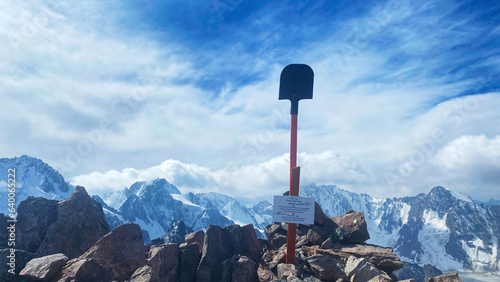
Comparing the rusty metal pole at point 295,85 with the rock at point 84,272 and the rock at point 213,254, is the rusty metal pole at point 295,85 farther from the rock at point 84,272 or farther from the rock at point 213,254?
the rock at point 84,272

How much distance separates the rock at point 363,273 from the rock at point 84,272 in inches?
502

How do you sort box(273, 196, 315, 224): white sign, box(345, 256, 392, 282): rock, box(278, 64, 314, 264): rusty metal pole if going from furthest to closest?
box(278, 64, 314, 264): rusty metal pole
box(273, 196, 315, 224): white sign
box(345, 256, 392, 282): rock

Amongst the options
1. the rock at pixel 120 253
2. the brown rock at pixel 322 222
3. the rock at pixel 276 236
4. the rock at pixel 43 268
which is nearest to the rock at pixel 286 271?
the rock at pixel 276 236

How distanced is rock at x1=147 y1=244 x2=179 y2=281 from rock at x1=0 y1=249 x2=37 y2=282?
22.4ft

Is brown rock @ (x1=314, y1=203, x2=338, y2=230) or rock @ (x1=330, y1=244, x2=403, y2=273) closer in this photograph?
rock @ (x1=330, y1=244, x2=403, y2=273)

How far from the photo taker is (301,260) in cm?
1995

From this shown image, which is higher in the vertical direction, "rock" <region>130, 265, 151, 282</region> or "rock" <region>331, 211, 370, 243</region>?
"rock" <region>331, 211, 370, 243</region>

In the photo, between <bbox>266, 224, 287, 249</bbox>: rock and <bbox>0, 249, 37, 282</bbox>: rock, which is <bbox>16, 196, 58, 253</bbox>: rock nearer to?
<bbox>0, 249, 37, 282</bbox>: rock

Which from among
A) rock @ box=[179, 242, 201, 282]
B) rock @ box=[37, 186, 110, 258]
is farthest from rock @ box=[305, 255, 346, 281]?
rock @ box=[37, 186, 110, 258]

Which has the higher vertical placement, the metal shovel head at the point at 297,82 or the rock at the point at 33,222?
the metal shovel head at the point at 297,82

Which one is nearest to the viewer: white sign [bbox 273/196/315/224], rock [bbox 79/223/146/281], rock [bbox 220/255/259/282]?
rock [bbox 220/255/259/282]

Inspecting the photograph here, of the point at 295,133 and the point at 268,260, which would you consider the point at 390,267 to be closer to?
the point at 268,260

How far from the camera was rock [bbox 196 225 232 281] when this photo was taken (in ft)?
60.6

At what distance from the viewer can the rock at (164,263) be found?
58.1ft
